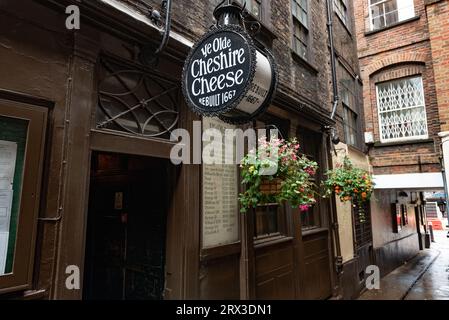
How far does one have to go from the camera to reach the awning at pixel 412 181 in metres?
8.85

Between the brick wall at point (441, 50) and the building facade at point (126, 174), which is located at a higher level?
the brick wall at point (441, 50)

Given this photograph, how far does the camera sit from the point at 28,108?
8.07 ft

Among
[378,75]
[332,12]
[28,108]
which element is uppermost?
[332,12]

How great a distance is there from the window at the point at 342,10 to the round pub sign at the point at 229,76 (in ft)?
25.5

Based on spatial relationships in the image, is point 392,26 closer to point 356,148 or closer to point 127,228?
point 356,148

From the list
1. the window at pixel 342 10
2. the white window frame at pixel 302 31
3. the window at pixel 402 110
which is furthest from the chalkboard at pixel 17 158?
the window at pixel 402 110

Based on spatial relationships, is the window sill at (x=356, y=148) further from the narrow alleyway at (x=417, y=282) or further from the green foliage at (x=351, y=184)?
the narrow alleyway at (x=417, y=282)

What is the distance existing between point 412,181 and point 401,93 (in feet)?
9.52

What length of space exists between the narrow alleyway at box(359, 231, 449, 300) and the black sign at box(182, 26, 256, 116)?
746 centimetres

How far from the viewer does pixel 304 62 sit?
6848 mm

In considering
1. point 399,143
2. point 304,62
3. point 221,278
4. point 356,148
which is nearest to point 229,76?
point 221,278

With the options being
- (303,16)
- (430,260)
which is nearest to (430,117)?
(303,16)

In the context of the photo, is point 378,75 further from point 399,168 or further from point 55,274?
point 55,274
